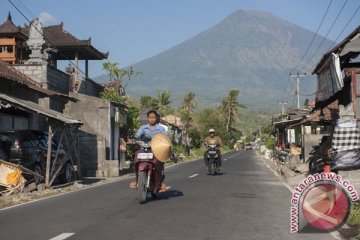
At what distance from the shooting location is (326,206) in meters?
7.75

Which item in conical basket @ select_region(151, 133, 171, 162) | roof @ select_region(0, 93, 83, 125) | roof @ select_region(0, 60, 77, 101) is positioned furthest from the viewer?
roof @ select_region(0, 60, 77, 101)

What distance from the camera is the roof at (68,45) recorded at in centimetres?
3103

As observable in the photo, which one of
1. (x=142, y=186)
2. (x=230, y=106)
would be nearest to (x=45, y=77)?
(x=142, y=186)

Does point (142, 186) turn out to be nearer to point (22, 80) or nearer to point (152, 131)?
point (152, 131)

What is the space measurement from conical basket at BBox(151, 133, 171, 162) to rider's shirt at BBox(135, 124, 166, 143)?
23 centimetres

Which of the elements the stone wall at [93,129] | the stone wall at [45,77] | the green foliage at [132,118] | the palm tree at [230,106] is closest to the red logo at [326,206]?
the stone wall at [45,77]

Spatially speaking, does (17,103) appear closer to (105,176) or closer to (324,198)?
(105,176)

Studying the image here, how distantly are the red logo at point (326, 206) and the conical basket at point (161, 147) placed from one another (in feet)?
13.7

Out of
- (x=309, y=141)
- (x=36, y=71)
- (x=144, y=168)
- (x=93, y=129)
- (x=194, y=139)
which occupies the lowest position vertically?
(x=144, y=168)

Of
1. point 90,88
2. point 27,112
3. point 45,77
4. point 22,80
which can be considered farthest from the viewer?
point 90,88

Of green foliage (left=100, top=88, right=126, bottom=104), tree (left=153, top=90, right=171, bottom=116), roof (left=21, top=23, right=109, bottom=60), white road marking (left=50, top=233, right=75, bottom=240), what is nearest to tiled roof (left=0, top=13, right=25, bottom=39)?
roof (left=21, top=23, right=109, bottom=60)

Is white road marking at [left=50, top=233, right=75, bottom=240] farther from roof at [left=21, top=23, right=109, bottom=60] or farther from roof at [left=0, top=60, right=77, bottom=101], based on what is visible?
roof at [left=21, top=23, right=109, bottom=60]

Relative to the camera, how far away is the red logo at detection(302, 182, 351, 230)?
7371 millimetres

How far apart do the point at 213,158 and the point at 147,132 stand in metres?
10.2
